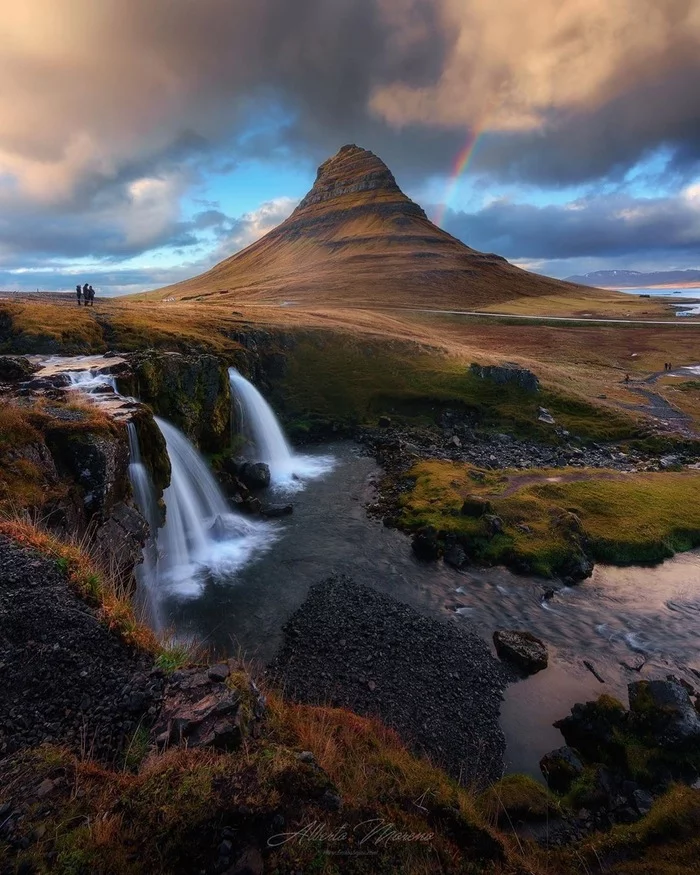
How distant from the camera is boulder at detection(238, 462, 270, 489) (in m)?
38.6

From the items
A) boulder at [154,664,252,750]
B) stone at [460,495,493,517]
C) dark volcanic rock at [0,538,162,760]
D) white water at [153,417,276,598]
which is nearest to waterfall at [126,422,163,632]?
white water at [153,417,276,598]

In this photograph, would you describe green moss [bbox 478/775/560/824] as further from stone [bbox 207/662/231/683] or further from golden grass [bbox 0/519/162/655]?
golden grass [bbox 0/519/162/655]

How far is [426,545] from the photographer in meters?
28.0

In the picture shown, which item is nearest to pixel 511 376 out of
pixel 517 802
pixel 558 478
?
pixel 558 478

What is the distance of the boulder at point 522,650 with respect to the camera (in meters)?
19.6

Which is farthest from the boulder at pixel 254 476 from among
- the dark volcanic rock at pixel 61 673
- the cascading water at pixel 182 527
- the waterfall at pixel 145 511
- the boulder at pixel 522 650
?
the dark volcanic rock at pixel 61 673

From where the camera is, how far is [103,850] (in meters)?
6.77

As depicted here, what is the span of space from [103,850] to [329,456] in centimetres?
4030

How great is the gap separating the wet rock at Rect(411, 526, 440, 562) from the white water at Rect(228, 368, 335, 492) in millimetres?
13604

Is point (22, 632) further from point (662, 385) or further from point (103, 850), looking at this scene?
point (662, 385)

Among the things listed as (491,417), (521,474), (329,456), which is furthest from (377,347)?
(521,474)

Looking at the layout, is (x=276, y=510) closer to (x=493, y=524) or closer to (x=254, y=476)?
(x=254, y=476)

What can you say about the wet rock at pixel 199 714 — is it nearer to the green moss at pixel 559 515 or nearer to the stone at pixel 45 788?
the stone at pixel 45 788

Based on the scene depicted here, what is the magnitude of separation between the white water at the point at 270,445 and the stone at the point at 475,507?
14.5m
